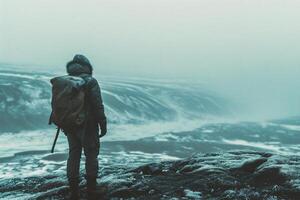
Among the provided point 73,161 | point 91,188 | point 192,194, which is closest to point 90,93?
point 73,161

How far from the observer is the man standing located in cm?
1227

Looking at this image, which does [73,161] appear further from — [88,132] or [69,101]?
[69,101]

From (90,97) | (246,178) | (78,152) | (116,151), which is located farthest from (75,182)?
(116,151)

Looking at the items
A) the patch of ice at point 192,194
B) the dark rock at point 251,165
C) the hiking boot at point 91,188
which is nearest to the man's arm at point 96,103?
the hiking boot at point 91,188

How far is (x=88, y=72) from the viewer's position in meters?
12.8

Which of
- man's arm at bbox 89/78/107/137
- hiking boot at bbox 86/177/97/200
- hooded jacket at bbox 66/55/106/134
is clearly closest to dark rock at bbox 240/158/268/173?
hiking boot at bbox 86/177/97/200

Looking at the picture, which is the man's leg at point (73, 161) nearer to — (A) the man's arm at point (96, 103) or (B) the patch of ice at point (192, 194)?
(A) the man's arm at point (96, 103)

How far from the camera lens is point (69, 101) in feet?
39.4

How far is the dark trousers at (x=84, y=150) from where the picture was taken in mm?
12531

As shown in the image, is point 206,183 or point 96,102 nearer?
point 96,102

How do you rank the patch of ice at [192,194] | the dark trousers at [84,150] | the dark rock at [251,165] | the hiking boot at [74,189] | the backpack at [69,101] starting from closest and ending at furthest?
the backpack at [69,101], the dark trousers at [84,150], the hiking boot at [74,189], the patch of ice at [192,194], the dark rock at [251,165]

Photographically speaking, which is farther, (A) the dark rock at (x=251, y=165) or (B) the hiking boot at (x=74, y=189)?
(A) the dark rock at (x=251, y=165)

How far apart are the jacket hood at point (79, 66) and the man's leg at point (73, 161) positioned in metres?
1.79

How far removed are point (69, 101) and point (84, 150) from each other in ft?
5.08
